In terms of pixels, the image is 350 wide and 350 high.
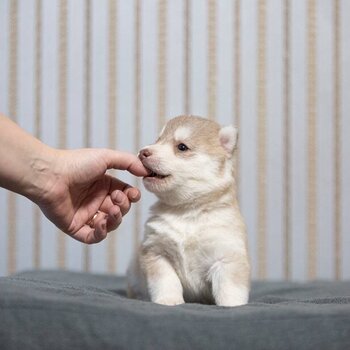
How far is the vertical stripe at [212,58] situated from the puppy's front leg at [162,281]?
4.33ft

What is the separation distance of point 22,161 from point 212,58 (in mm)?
1623

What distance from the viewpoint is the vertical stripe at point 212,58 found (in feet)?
9.45

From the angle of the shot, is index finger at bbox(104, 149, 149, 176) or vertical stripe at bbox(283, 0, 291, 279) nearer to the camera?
index finger at bbox(104, 149, 149, 176)

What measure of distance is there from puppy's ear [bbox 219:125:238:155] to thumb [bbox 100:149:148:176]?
269 millimetres

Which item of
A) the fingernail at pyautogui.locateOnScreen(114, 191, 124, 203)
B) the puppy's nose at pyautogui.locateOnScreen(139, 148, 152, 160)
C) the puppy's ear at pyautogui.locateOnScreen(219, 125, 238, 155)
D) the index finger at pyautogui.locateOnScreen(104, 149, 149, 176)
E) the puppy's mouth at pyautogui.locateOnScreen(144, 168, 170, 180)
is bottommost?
the fingernail at pyautogui.locateOnScreen(114, 191, 124, 203)

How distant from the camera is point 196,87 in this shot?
9.45 ft

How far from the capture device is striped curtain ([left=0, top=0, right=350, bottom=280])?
2.87 meters

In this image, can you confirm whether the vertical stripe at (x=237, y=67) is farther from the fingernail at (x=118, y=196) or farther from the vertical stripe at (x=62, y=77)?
the fingernail at (x=118, y=196)

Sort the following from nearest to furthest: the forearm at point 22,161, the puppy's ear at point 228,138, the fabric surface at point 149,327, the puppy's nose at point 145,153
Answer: the fabric surface at point 149,327 < the forearm at point 22,161 < the puppy's nose at point 145,153 < the puppy's ear at point 228,138

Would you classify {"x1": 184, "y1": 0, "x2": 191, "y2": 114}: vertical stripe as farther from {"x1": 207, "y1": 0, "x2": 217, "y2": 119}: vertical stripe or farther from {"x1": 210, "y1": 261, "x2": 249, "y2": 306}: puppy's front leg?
{"x1": 210, "y1": 261, "x2": 249, "y2": 306}: puppy's front leg

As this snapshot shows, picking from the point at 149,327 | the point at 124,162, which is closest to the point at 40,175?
the point at 124,162

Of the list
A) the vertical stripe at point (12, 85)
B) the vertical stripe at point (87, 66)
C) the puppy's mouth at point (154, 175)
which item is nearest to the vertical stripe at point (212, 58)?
the vertical stripe at point (87, 66)

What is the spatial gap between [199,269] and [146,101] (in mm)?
1353

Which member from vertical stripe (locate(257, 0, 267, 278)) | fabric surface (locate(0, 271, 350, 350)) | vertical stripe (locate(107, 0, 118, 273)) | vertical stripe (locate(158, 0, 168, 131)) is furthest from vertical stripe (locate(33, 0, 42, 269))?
fabric surface (locate(0, 271, 350, 350))
